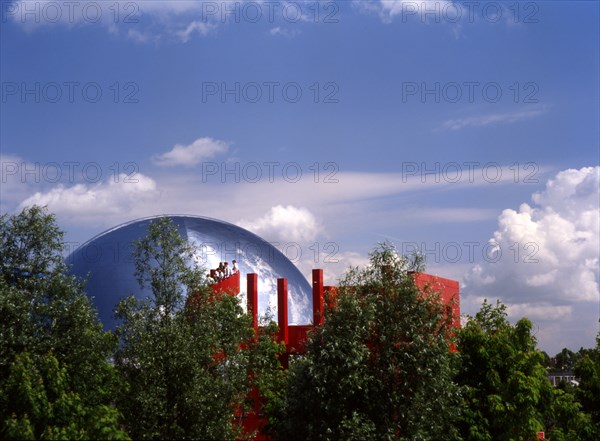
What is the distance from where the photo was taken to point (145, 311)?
24734 mm

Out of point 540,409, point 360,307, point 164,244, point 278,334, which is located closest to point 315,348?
point 360,307

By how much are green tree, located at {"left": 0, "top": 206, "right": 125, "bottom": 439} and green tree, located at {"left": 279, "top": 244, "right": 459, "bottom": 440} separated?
6.04 m

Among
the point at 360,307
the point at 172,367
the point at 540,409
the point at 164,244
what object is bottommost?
the point at 540,409

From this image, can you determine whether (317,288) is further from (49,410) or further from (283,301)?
(49,410)

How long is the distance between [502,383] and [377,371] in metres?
7.67

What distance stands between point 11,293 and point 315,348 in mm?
9641

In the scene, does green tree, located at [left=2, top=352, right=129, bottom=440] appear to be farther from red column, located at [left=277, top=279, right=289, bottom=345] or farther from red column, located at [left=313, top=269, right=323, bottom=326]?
red column, located at [left=277, top=279, right=289, bottom=345]

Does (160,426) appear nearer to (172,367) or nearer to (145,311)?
(172,367)

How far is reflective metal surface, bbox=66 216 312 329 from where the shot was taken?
149 feet

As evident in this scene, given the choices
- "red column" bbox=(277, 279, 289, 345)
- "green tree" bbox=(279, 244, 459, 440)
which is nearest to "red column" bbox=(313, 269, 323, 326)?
"red column" bbox=(277, 279, 289, 345)

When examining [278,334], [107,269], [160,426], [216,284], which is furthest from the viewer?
[107,269]

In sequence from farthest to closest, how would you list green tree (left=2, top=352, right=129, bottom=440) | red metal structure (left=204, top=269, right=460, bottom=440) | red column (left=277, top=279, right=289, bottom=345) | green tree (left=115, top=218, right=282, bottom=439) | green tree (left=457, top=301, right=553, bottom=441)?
red column (left=277, top=279, right=289, bottom=345)
red metal structure (left=204, top=269, right=460, bottom=440)
green tree (left=457, top=301, right=553, bottom=441)
green tree (left=115, top=218, right=282, bottom=439)
green tree (left=2, top=352, right=129, bottom=440)

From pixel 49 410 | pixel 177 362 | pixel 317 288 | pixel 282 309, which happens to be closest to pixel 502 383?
pixel 317 288

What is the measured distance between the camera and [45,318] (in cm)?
2669
